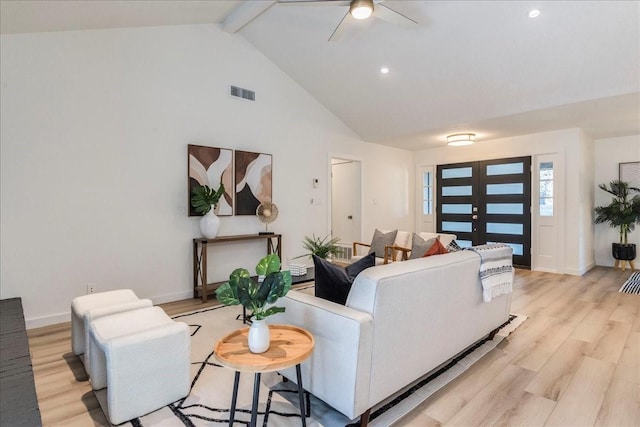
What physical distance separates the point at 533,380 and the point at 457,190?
209 inches

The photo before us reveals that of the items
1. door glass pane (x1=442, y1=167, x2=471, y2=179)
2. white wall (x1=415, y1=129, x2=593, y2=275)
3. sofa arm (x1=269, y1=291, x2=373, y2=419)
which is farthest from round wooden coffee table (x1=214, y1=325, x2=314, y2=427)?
door glass pane (x1=442, y1=167, x2=471, y2=179)

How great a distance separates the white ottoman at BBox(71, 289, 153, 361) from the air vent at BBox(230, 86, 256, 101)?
3084 millimetres

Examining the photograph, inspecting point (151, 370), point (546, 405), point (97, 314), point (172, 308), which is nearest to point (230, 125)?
point (172, 308)

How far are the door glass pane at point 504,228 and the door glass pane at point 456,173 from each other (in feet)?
3.70

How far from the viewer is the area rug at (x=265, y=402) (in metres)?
1.81

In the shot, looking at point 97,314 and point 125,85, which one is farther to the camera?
point 125,85

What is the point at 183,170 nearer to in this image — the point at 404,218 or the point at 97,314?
the point at 97,314

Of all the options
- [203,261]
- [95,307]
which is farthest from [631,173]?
[95,307]

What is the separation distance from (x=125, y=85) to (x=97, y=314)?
2.67m

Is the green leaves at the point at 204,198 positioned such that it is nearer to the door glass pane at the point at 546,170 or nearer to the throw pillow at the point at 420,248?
the throw pillow at the point at 420,248

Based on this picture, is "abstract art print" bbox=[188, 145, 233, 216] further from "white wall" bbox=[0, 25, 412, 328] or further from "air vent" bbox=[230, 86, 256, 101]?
"air vent" bbox=[230, 86, 256, 101]

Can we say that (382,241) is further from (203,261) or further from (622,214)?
(622,214)

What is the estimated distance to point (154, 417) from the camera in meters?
1.84

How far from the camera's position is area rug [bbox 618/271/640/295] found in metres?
4.45
